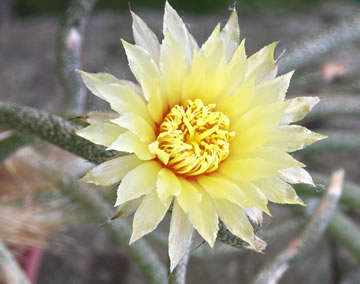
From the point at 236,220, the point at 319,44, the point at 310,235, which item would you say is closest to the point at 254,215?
the point at 236,220

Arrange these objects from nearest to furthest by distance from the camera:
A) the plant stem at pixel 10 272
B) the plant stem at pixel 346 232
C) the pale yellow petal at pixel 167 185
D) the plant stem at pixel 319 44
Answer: the pale yellow petal at pixel 167 185
the plant stem at pixel 10 272
the plant stem at pixel 319 44
the plant stem at pixel 346 232

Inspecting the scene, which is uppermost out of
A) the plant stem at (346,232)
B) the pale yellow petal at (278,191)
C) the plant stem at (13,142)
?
the pale yellow petal at (278,191)

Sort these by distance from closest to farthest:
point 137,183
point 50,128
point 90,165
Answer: point 137,183, point 50,128, point 90,165

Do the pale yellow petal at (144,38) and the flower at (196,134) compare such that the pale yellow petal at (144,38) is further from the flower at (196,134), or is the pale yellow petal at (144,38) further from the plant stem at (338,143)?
the plant stem at (338,143)

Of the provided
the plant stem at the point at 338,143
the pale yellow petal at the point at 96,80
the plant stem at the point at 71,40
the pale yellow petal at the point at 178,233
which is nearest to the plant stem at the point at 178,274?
the pale yellow petal at the point at 178,233

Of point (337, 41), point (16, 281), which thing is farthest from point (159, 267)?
point (337, 41)

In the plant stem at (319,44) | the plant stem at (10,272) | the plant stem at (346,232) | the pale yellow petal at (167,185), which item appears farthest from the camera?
the plant stem at (346,232)

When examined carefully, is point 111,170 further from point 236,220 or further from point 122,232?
point 122,232
